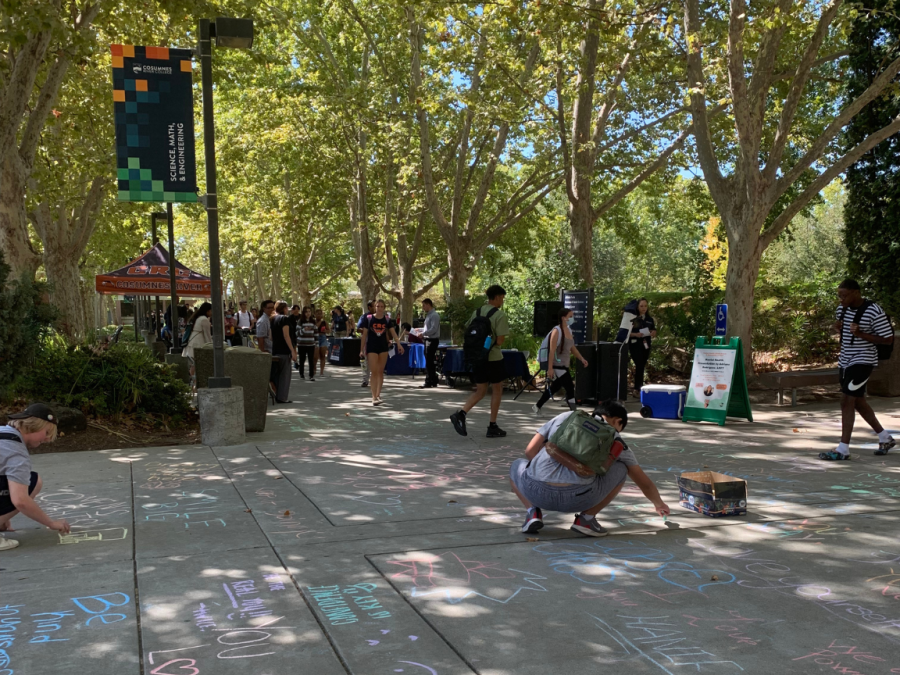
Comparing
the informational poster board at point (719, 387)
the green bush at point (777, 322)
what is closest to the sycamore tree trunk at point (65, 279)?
the green bush at point (777, 322)

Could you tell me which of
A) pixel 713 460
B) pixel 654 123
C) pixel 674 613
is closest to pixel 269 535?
pixel 674 613

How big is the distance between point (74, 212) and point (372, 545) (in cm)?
2802

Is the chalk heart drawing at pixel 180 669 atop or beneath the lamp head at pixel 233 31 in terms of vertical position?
beneath

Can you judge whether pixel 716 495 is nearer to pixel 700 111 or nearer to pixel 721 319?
pixel 721 319

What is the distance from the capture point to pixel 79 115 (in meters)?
18.9

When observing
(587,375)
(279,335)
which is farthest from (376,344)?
(587,375)

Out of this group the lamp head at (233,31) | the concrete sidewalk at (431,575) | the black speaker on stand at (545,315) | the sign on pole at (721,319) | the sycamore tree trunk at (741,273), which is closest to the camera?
the concrete sidewalk at (431,575)

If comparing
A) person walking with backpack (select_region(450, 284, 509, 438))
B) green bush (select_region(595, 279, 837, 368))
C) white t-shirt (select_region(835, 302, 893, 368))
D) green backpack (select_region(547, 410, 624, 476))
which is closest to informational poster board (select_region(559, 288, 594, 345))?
green bush (select_region(595, 279, 837, 368))

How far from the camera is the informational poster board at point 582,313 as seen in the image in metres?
13.9

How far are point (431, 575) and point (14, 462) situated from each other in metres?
2.75

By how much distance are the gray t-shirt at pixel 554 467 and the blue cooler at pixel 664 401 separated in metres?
6.43

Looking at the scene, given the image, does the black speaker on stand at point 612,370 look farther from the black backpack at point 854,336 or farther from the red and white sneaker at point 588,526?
the red and white sneaker at point 588,526

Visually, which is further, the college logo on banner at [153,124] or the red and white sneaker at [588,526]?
Result: the college logo on banner at [153,124]

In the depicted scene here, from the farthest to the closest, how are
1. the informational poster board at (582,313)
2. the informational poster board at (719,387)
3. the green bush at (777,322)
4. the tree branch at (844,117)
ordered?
the green bush at (777,322) → the informational poster board at (582,313) → the tree branch at (844,117) → the informational poster board at (719,387)
